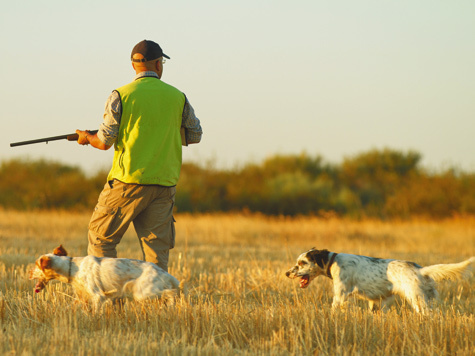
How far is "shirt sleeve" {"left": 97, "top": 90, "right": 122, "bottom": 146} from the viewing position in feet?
18.1

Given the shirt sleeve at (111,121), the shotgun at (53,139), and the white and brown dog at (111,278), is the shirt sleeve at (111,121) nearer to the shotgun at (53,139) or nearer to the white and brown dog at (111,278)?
the shotgun at (53,139)

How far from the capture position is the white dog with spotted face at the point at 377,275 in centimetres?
607

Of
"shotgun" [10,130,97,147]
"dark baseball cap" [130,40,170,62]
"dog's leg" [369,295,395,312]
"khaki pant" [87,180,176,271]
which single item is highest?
"dark baseball cap" [130,40,170,62]

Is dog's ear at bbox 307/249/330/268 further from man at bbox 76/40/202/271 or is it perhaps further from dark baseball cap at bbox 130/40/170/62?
dark baseball cap at bbox 130/40/170/62

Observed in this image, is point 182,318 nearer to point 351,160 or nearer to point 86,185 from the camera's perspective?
point 86,185

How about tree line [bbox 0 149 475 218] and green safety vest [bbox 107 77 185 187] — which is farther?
tree line [bbox 0 149 475 218]

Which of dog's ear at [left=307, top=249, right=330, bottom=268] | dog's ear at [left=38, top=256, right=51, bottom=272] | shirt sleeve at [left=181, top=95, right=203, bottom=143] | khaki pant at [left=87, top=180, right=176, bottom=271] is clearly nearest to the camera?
dog's ear at [left=38, top=256, right=51, bottom=272]

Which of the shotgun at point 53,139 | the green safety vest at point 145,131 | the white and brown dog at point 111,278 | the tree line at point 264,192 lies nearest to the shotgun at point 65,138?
the shotgun at point 53,139

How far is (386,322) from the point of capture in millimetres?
4746

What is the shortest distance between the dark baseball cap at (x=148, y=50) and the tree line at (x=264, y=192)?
2325 centimetres

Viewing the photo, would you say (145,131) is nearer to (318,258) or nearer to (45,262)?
(45,262)

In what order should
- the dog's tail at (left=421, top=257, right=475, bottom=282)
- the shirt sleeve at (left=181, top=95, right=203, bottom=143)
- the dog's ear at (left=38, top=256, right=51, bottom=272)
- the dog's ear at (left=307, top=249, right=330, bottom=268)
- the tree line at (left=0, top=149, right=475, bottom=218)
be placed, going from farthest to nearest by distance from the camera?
1. the tree line at (left=0, top=149, right=475, bottom=218)
2. the dog's ear at (left=307, top=249, right=330, bottom=268)
3. the dog's tail at (left=421, top=257, right=475, bottom=282)
4. the shirt sleeve at (left=181, top=95, right=203, bottom=143)
5. the dog's ear at (left=38, top=256, right=51, bottom=272)

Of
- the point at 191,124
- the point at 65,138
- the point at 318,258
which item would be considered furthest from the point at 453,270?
the point at 65,138

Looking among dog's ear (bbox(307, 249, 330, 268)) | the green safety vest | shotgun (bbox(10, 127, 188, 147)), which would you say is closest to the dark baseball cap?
the green safety vest
